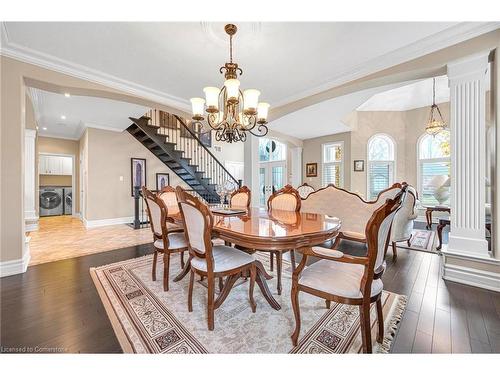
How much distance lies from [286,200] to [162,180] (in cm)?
501

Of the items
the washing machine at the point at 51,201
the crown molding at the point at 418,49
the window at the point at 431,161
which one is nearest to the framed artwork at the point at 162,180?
the washing machine at the point at 51,201

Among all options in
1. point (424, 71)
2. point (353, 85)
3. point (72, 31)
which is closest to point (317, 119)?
point (353, 85)

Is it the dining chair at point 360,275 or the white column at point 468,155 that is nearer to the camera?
the dining chair at point 360,275

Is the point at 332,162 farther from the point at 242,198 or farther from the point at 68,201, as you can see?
the point at 68,201

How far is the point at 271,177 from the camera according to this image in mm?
9023

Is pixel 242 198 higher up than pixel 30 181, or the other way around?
pixel 30 181

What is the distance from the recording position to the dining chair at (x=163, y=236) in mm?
2107

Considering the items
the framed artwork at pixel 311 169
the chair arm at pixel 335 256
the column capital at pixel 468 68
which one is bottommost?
the chair arm at pixel 335 256

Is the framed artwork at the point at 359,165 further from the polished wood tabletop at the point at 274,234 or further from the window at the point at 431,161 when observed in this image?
the polished wood tabletop at the point at 274,234

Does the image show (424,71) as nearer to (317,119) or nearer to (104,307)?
(317,119)

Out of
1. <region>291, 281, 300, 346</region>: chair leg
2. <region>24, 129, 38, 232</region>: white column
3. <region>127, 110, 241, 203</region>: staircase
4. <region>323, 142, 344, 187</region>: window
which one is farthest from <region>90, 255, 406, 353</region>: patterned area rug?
<region>323, 142, 344, 187</region>: window

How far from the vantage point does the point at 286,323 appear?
1.61 meters

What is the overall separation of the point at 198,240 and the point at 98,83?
2.89 metres

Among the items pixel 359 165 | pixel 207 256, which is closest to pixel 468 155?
pixel 207 256
